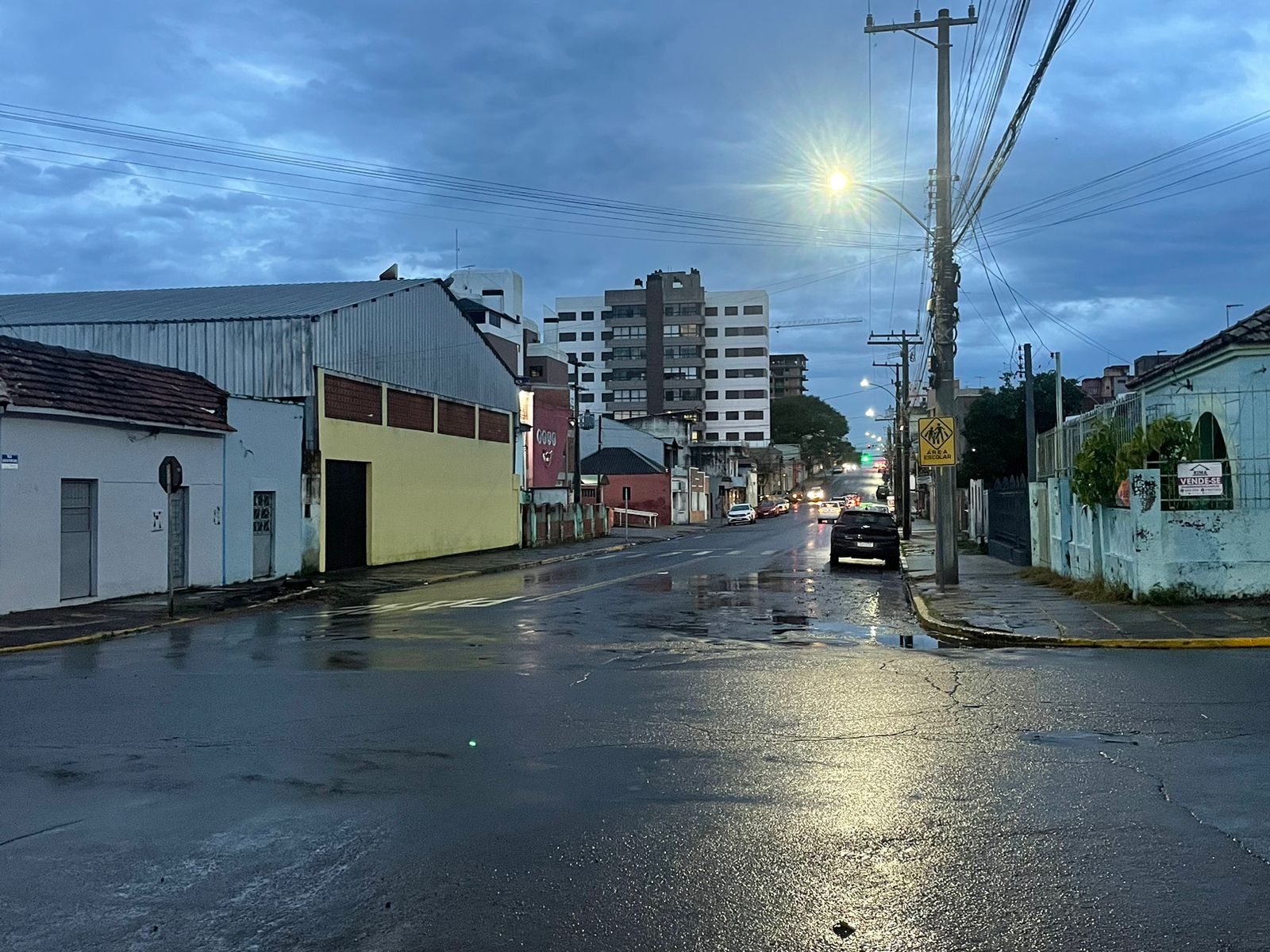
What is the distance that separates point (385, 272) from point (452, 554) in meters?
11.5

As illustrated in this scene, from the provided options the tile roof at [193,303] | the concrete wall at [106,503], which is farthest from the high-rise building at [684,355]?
the concrete wall at [106,503]

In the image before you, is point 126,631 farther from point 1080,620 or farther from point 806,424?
point 806,424

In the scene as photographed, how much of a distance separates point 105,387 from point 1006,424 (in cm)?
3383

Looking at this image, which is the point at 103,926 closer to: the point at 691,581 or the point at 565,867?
the point at 565,867

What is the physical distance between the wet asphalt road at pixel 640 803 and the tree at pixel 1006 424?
3243cm

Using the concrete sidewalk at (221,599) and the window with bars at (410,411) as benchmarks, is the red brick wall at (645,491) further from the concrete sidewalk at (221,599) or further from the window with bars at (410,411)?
the window with bars at (410,411)

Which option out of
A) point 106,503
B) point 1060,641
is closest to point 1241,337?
point 1060,641

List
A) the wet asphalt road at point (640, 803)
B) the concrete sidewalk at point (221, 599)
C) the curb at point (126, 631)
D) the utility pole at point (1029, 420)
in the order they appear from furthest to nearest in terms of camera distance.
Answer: the utility pole at point (1029, 420) → the concrete sidewalk at point (221, 599) → the curb at point (126, 631) → the wet asphalt road at point (640, 803)

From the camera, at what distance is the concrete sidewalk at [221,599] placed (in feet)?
55.8

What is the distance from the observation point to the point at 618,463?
81688 millimetres

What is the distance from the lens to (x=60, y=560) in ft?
67.8

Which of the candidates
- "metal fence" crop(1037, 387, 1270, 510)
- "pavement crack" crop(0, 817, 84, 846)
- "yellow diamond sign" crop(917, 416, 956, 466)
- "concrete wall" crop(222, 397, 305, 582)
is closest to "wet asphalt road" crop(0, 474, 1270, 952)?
"pavement crack" crop(0, 817, 84, 846)

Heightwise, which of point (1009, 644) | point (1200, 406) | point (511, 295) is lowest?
point (1009, 644)

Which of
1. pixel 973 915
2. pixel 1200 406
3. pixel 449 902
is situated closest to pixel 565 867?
pixel 449 902
